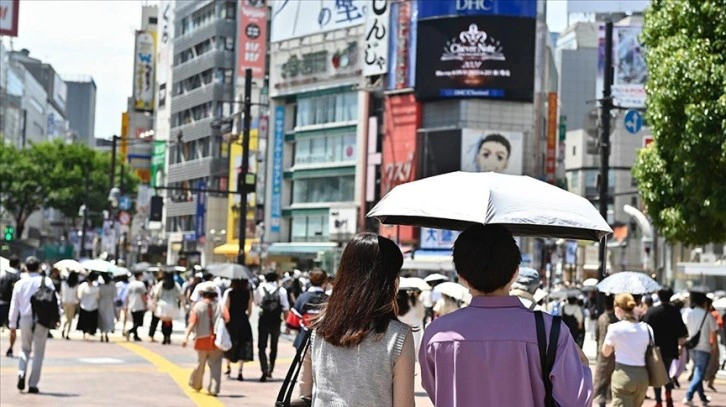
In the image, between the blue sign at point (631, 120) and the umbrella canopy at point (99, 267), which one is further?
the blue sign at point (631, 120)

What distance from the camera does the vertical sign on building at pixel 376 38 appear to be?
81250 mm

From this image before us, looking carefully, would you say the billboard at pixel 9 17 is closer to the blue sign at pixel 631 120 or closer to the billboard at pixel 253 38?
the blue sign at pixel 631 120

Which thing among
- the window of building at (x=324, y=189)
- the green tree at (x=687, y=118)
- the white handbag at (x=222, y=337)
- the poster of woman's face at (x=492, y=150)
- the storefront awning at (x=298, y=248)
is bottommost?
the white handbag at (x=222, y=337)

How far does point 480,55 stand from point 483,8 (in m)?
2.50

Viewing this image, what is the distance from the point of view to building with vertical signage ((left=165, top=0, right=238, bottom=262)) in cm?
10706

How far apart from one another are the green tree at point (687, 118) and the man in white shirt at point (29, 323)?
10.7m

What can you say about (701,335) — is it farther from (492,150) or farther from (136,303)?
(492,150)

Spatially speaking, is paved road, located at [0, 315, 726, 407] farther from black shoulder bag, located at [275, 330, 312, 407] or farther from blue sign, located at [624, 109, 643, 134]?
blue sign, located at [624, 109, 643, 134]

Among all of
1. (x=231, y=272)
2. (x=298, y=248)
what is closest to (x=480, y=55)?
(x=298, y=248)

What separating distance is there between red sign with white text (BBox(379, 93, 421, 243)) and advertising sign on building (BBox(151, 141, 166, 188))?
4293 centimetres

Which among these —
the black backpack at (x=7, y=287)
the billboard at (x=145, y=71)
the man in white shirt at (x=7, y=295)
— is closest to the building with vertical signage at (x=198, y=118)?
the billboard at (x=145, y=71)

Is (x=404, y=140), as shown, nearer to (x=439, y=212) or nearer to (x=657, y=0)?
(x=657, y=0)

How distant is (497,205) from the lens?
602 cm

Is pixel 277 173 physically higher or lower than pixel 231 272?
higher
